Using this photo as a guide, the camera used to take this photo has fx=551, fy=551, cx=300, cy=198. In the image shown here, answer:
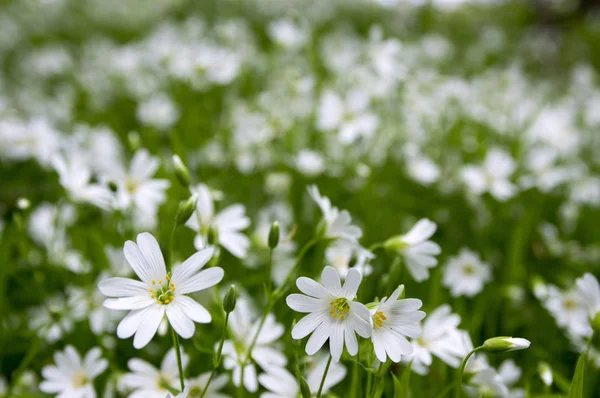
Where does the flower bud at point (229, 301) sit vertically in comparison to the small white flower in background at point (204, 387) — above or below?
above

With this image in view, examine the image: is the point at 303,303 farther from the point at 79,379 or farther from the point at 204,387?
the point at 79,379

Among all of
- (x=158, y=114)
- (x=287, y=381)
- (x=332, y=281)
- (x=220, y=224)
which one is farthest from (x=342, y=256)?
(x=158, y=114)

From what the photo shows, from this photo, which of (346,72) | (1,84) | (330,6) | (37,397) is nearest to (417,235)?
(37,397)

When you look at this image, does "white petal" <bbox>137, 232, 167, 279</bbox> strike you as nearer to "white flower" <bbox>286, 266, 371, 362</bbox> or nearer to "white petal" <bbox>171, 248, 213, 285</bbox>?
"white petal" <bbox>171, 248, 213, 285</bbox>

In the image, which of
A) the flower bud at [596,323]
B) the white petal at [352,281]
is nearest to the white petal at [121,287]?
the white petal at [352,281]

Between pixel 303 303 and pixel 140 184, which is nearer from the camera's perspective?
pixel 303 303

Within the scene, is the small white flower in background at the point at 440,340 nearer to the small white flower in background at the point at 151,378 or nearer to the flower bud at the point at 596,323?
the flower bud at the point at 596,323

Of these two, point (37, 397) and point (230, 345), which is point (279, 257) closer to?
point (230, 345)

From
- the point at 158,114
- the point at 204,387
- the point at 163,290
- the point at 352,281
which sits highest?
the point at 352,281

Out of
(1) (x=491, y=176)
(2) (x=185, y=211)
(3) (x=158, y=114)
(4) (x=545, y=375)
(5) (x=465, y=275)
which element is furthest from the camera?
(3) (x=158, y=114)
